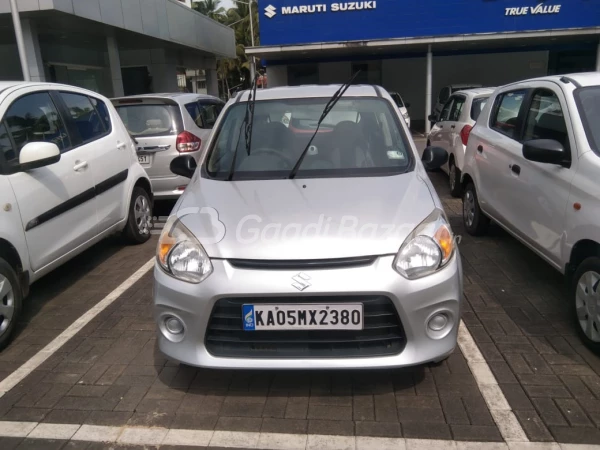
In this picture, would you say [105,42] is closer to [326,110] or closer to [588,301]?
[326,110]

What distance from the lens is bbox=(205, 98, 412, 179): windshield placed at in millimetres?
3668

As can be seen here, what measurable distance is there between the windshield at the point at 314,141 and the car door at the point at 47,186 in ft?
4.53

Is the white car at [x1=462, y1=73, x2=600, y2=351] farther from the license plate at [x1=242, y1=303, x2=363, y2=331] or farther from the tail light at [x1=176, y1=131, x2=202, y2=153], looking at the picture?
A: the tail light at [x1=176, y1=131, x2=202, y2=153]

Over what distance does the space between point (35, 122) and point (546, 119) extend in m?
4.17

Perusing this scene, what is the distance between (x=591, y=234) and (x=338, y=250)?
1.71 metres

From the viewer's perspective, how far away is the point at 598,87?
3.96 meters

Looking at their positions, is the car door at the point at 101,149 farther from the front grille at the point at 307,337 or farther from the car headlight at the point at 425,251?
the car headlight at the point at 425,251

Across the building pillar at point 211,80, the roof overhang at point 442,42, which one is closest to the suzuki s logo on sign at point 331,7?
the roof overhang at point 442,42

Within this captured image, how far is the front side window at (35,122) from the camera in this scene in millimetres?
4090

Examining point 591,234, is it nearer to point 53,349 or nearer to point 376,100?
point 376,100

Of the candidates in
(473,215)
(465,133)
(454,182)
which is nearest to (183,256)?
(473,215)

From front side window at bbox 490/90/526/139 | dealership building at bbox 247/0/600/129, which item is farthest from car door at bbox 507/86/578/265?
dealership building at bbox 247/0/600/129

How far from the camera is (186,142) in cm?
697

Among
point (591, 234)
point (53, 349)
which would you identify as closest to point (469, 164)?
point (591, 234)
